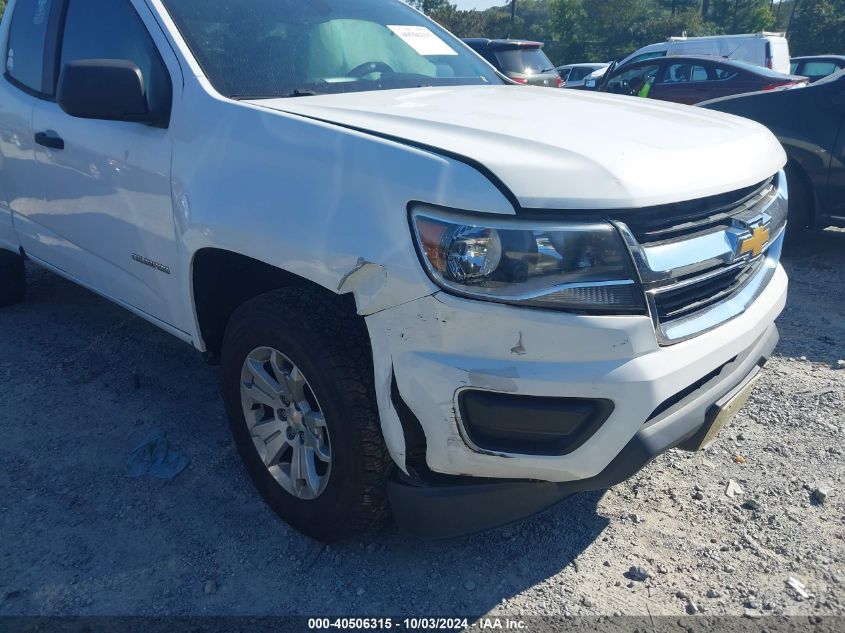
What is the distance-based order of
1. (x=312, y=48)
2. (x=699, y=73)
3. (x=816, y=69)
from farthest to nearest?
(x=816, y=69)
(x=699, y=73)
(x=312, y=48)

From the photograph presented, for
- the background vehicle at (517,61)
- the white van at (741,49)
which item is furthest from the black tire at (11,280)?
the white van at (741,49)

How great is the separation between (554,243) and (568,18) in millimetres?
45186

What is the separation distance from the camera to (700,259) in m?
1.94

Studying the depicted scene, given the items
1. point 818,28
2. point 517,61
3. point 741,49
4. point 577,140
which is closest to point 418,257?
point 577,140

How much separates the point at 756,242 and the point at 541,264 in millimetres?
822

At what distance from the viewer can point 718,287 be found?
2.08 m

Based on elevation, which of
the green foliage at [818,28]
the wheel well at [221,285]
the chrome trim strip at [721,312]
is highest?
the green foliage at [818,28]

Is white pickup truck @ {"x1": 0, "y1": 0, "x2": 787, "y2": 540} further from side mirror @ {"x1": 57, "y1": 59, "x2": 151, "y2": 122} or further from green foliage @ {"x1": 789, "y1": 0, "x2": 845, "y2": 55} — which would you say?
green foliage @ {"x1": 789, "y1": 0, "x2": 845, "y2": 55}

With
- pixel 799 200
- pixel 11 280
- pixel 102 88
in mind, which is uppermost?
pixel 102 88

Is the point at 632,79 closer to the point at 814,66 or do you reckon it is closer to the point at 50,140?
the point at 814,66

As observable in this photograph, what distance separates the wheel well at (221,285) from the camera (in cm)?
246

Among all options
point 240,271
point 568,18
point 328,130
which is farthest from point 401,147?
point 568,18

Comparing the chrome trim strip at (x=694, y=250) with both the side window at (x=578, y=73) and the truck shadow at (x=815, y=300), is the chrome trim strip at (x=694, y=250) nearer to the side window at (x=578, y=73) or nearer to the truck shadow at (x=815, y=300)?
the truck shadow at (x=815, y=300)

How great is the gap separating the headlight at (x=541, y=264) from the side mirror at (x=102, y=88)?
1.36 metres
